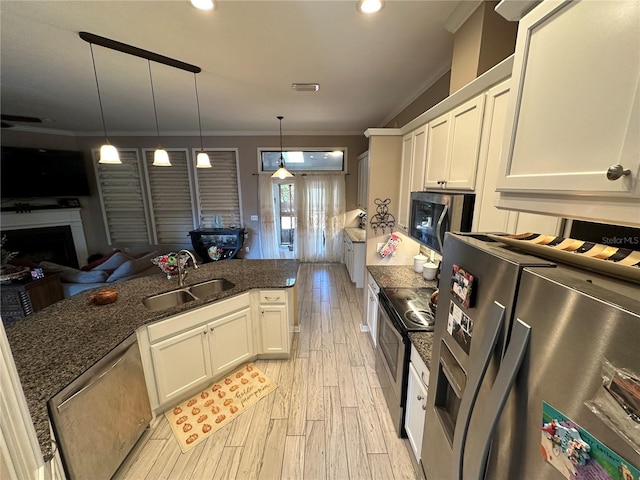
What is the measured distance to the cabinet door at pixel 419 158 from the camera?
2004 millimetres

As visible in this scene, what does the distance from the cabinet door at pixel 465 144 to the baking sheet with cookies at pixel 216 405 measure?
Answer: 229 cm

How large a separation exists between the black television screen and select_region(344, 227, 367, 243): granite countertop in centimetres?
551

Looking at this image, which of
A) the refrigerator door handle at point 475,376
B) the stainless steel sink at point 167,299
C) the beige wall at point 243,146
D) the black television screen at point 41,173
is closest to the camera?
the refrigerator door handle at point 475,376

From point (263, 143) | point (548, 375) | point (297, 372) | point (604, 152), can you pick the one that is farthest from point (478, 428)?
point (263, 143)

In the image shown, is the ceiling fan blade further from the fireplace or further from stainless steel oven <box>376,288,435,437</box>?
stainless steel oven <box>376,288,435,437</box>

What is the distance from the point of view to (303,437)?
1794mm

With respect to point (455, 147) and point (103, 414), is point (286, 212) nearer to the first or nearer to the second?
point (455, 147)

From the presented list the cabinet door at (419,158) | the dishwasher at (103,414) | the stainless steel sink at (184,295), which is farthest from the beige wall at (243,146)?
the dishwasher at (103,414)

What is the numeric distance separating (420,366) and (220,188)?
5.11m

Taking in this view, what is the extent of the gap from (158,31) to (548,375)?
2798 mm

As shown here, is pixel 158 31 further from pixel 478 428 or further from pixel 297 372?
pixel 297 372

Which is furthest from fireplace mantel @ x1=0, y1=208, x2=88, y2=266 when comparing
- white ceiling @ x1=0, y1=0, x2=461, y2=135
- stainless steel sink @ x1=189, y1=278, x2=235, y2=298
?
stainless steel sink @ x1=189, y1=278, x2=235, y2=298

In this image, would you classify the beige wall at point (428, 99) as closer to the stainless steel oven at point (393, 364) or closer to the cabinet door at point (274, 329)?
the stainless steel oven at point (393, 364)

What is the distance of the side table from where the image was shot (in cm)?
301
